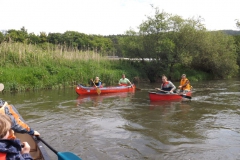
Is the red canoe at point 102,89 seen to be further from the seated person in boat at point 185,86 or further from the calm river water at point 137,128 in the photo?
the seated person in boat at point 185,86

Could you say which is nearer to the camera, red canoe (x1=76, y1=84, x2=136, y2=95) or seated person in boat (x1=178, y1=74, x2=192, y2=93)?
seated person in boat (x1=178, y1=74, x2=192, y2=93)

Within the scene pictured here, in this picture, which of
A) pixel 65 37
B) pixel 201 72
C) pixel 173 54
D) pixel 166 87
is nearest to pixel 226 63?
pixel 201 72

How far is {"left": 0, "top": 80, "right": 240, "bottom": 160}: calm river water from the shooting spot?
222 inches

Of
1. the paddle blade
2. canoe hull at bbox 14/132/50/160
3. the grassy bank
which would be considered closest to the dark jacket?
the paddle blade

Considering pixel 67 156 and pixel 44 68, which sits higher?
pixel 44 68

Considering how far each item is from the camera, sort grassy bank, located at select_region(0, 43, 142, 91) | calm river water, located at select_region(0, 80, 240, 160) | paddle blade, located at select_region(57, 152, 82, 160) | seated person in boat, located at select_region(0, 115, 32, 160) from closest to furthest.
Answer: seated person in boat, located at select_region(0, 115, 32, 160) < paddle blade, located at select_region(57, 152, 82, 160) < calm river water, located at select_region(0, 80, 240, 160) < grassy bank, located at select_region(0, 43, 142, 91)

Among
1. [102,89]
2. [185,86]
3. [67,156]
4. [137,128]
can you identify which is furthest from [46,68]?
[67,156]

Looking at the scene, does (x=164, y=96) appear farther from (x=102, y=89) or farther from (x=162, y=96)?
(x=102, y=89)

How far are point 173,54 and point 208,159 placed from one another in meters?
20.2

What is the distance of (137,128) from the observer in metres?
7.57

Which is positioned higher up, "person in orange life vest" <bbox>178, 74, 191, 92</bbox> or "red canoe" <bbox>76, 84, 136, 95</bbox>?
"person in orange life vest" <bbox>178, 74, 191, 92</bbox>

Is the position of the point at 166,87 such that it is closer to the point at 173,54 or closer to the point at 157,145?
the point at 157,145

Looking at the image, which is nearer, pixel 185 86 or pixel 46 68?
pixel 185 86

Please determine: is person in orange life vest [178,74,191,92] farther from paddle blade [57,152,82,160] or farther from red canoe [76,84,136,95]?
paddle blade [57,152,82,160]
